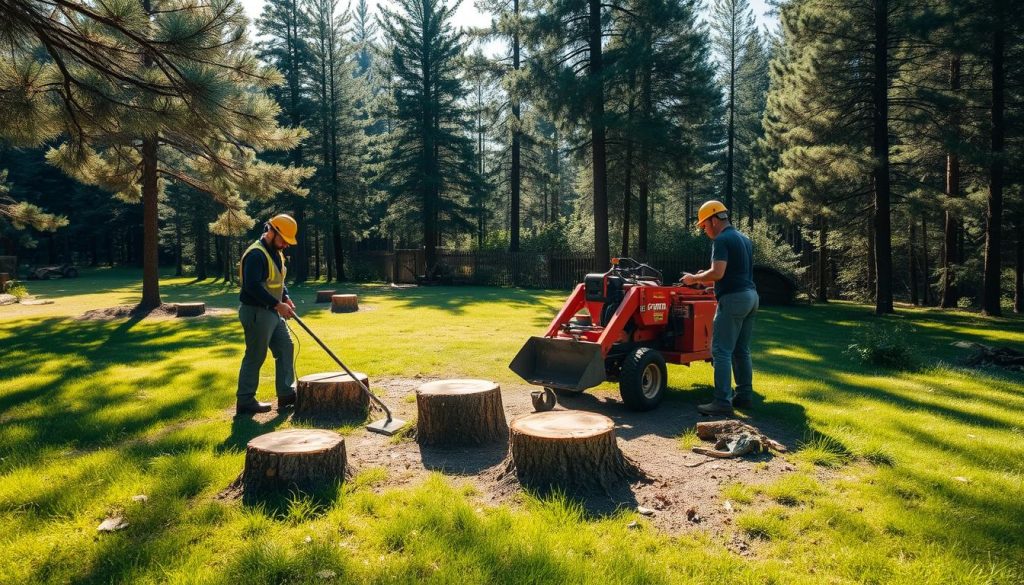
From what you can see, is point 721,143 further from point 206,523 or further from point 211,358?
point 206,523

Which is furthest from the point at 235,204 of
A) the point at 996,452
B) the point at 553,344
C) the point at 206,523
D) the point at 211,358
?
the point at 996,452

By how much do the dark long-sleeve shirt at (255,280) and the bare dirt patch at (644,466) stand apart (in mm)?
1087

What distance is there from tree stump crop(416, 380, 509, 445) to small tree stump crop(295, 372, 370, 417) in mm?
976

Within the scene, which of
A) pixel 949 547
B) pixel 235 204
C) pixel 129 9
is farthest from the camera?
pixel 235 204

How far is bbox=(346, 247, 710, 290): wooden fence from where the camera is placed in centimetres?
2119

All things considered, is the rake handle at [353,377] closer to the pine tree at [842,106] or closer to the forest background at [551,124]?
the forest background at [551,124]

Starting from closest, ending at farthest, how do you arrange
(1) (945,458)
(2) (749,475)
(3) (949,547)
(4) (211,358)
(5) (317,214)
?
(3) (949,547)
(2) (749,475)
(1) (945,458)
(4) (211,358)
(5) (317,214)

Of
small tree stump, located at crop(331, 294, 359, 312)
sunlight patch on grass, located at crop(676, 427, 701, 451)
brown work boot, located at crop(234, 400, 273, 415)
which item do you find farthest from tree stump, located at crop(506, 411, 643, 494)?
small tree stump, located at crop(331, 294, 359, 312)

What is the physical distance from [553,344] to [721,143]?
36082 millimetres

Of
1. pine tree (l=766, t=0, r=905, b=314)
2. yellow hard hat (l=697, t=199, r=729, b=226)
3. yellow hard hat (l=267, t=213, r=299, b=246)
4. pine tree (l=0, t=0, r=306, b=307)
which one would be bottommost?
yellow hard hat (l=267, t=213, r=299, b=246)

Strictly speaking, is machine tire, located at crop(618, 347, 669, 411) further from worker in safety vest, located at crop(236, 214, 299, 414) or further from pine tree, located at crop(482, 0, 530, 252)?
pine tree, located at crop(482, 0, 530, 252)

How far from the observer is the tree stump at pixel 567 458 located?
12.2ft

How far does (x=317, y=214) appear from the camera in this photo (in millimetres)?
27203

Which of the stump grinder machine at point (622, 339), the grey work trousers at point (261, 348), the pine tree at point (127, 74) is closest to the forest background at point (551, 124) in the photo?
the pine tree at point (127, 74)
